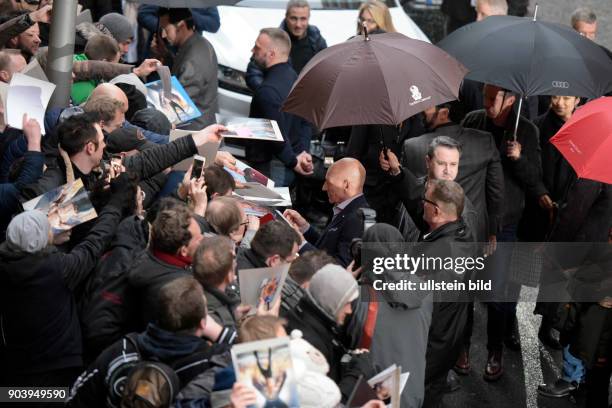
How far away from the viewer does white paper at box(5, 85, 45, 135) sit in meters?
5.87

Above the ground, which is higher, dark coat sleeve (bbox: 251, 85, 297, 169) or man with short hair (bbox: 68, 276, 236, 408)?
man with short hair (bbox: 68, 276, 236, 408)

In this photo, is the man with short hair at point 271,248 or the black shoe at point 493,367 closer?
the man with short hair at point 271,248

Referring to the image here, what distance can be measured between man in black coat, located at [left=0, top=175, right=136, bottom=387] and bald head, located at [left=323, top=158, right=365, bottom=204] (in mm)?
1739

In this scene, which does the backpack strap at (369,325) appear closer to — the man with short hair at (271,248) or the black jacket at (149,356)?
the man with short hair at (271,248)

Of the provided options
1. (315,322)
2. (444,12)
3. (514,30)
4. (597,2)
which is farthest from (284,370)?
(597,2)

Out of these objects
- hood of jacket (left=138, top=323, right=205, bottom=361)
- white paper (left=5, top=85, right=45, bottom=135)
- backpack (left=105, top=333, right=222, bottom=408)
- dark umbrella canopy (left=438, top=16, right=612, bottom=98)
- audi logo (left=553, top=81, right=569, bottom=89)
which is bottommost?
backpack (left=105, top=333, right=222, bottom=408)

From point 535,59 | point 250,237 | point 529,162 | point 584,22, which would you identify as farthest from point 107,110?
point 584,22

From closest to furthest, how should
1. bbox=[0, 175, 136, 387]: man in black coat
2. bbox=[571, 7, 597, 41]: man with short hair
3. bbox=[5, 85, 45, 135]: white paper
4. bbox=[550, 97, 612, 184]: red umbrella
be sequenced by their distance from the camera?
1. bbox=[0, 175, 136, 387]: man in black coat
2. bbox=[5, 85, 45, 135]: white paper
3. bbox=[550, 97, 612, 184]: red umbrella
4. bbox=[571, 7, 597, 41]: man with short hair

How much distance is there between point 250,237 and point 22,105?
5.18ft

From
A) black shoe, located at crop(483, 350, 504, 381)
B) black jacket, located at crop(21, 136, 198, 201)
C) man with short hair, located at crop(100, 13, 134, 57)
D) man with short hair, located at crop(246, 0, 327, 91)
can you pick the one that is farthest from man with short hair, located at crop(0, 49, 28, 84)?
black shoe, located at crop(483, 350, 504, 381)

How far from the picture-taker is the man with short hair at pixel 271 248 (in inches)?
219

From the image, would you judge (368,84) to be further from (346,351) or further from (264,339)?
(264,339)

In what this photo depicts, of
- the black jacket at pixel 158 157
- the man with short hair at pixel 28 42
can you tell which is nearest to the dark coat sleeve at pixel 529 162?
the black jacket at pixel 158 157

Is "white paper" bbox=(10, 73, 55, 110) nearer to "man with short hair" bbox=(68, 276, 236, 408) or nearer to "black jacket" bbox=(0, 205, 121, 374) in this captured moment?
"black jacket" bbox=(0, 205, 121, 374)
